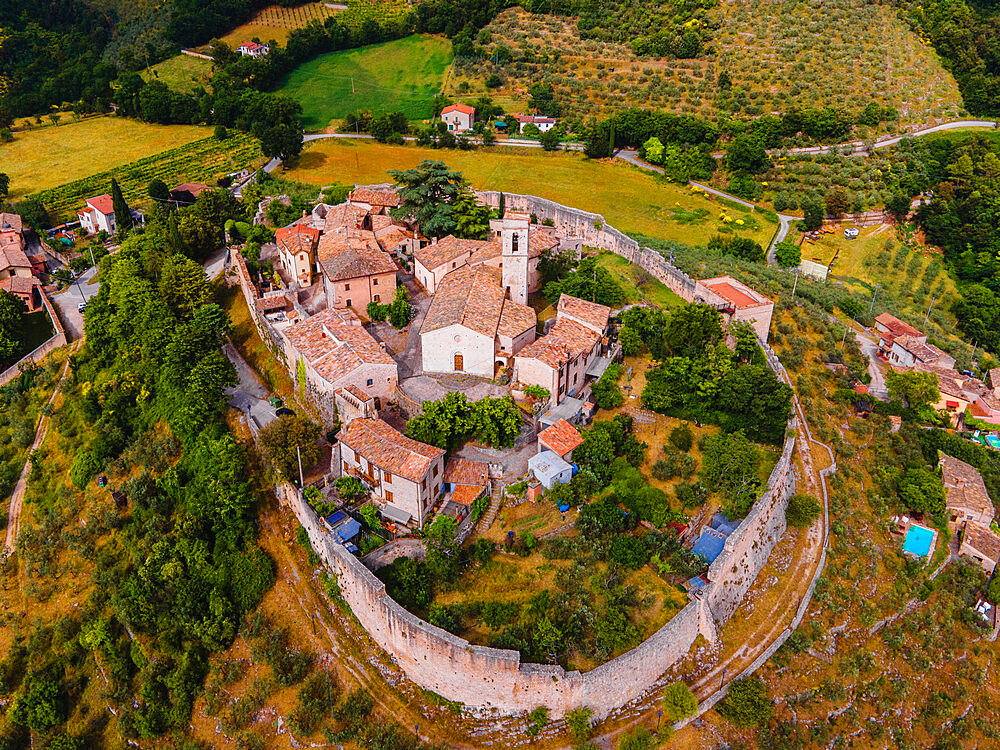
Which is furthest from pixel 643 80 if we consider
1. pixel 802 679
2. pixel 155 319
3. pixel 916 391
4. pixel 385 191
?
pixel 802 679

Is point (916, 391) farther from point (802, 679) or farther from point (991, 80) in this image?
point (991, 80)

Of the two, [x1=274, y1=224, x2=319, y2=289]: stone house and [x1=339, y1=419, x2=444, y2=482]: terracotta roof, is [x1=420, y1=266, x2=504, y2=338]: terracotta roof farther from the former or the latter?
[x1=274, y1=224, x2=319, y2=289]: stone house

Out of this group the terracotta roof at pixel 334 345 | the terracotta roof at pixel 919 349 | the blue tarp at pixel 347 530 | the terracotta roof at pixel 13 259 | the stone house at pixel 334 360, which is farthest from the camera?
the terracotta roof at pixel 13 259

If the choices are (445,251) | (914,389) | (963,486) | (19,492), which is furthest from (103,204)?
(963,486)

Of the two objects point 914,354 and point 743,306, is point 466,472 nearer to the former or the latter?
point 743,306

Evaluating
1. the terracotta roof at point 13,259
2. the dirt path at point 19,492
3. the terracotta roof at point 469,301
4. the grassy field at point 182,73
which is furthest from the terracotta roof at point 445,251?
the grassy field at point 182,73

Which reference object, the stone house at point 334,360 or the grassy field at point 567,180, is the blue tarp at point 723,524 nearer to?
the stone house at point 334,360

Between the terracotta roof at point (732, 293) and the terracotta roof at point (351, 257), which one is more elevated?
the terracotta roof at point (351, 257)
